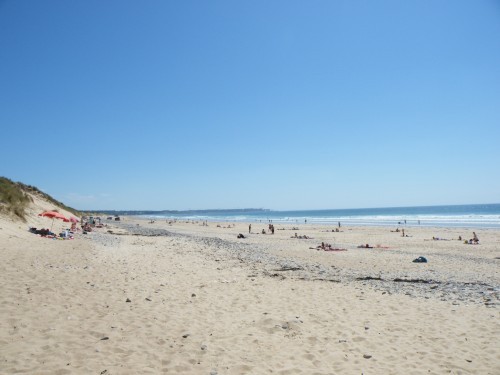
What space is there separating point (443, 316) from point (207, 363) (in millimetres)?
6252

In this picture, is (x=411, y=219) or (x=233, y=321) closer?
(x=233, y=321)

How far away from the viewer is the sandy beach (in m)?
5.29

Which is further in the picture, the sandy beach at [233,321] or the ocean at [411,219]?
the ocean at [411,219]

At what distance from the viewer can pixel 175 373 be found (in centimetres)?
488

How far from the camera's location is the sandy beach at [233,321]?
5293mm

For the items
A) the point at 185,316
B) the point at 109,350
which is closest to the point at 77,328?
the point at 109,350

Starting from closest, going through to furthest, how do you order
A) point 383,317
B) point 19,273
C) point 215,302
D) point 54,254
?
1. point 383,317
2. point 215,302
3. point 19,273
4. point 54,254

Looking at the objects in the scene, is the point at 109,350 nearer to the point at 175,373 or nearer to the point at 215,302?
the point at 175,373

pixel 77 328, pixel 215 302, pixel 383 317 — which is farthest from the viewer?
pixel 215 302

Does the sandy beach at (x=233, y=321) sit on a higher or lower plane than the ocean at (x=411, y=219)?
higher

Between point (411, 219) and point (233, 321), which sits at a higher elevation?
point (233, 321)

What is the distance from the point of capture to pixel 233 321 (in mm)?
7273

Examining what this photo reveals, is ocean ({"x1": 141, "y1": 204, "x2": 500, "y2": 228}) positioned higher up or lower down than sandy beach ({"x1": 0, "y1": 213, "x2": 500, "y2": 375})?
lower down

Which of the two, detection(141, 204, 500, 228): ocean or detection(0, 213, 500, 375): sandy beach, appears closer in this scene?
detection(0, 213, 500, 375): sandy beach
